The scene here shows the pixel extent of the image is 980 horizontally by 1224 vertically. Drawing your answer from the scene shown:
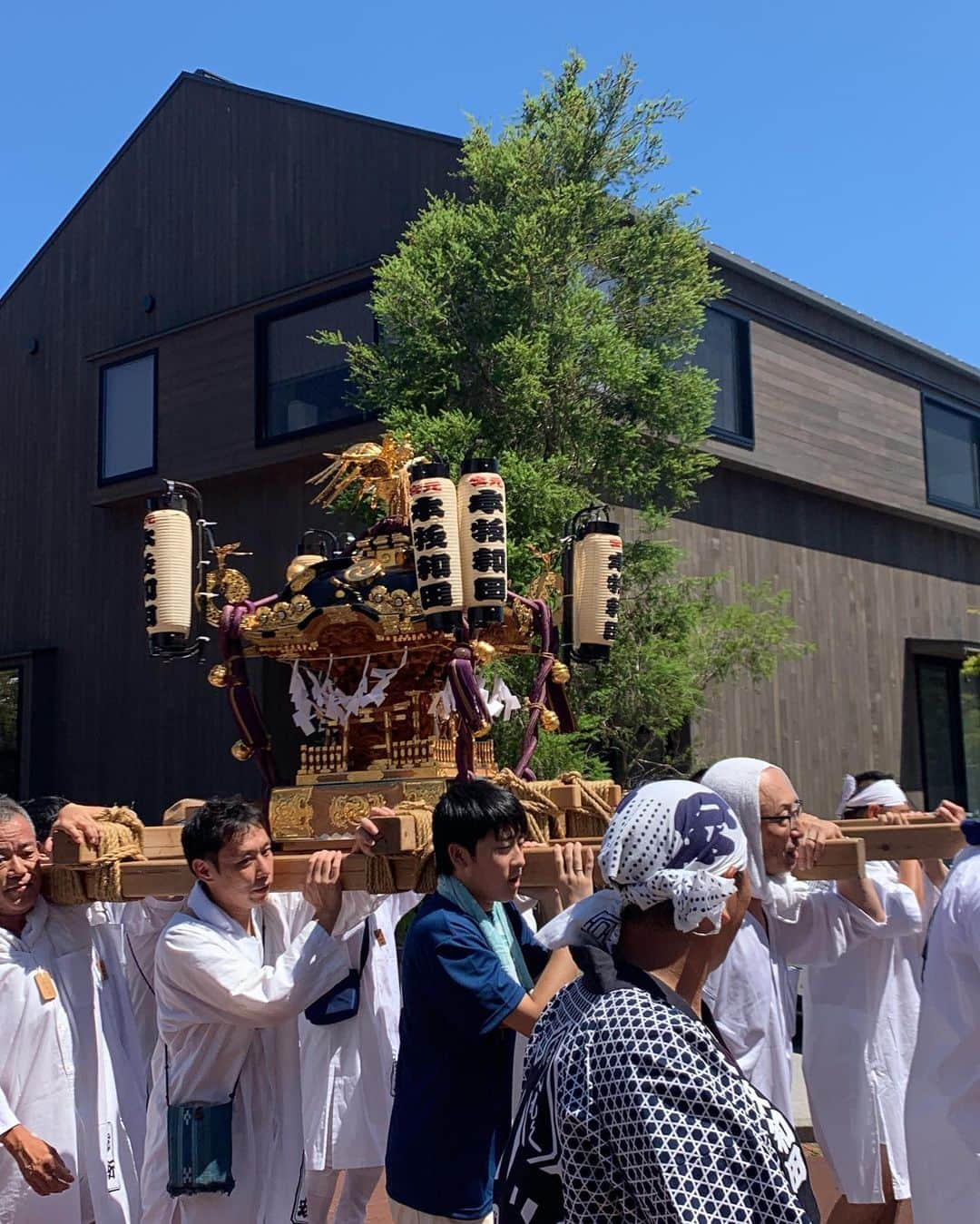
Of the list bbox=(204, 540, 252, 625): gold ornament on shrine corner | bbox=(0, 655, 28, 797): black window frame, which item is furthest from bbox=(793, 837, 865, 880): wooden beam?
bbox=(0, 655, 28, 797): black window frame

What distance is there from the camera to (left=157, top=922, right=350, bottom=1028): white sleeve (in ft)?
11.2

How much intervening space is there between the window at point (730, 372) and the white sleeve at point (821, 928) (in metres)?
9.68

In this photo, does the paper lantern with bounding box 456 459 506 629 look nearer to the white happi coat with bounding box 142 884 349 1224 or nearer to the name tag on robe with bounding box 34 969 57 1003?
the white happi coat with bounding box 142 884 349 1224

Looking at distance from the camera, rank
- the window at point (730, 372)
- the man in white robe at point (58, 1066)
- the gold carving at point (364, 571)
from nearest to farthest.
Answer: the man in white robe at point (58, 1066)
the gold carving at point (364, 571)
the window at point (730, 372)

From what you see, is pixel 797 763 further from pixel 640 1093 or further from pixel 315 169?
pixel 640 1093

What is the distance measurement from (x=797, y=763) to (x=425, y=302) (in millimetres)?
6427

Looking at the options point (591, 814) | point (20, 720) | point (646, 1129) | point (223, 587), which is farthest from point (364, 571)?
point (20, 720)

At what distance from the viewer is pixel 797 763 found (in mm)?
14117

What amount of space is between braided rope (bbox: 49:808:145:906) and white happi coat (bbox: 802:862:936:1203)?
2.21 m

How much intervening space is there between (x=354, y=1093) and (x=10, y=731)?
11.6 meters

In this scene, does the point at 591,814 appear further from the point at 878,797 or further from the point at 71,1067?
the point at 71,1067

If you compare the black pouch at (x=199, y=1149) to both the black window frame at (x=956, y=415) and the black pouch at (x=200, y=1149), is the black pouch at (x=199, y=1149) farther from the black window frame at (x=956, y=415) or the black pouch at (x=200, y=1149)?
the black window frame at (x=956, y=415)

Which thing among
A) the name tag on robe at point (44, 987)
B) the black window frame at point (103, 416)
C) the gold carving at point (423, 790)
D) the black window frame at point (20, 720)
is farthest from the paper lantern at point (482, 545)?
the black window frame at point (20, 720)

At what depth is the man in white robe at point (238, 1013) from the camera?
11.3ft
